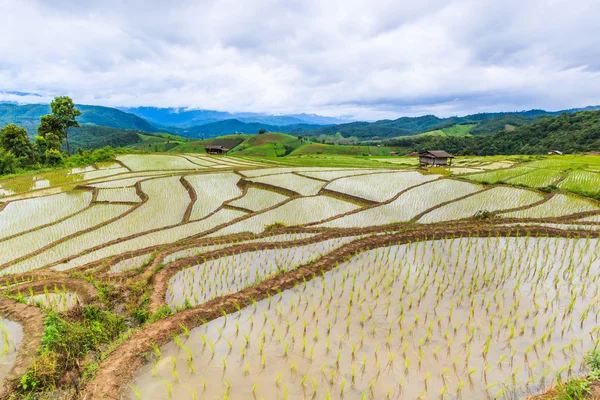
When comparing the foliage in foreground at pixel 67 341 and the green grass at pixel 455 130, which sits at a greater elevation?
the green grass at pixel 455 130

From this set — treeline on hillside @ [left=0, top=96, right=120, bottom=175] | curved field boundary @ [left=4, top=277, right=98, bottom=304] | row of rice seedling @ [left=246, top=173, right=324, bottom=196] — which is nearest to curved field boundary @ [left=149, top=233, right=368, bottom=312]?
curved field boundary @ [left=4, top=277, right=98, bottom=304]

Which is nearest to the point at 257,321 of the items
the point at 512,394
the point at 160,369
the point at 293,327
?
the point at 293,327

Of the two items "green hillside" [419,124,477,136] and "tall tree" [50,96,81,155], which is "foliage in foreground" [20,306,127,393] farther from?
"green hillside" [419,124,477,136]

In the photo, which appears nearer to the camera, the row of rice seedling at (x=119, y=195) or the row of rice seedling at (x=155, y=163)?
the row of rice seedling at (x=119, y=195)

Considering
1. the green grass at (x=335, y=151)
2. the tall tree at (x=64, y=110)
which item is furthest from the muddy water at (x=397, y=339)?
the green grass at (x=335, y=151)

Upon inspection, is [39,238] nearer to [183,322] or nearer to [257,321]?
[183,322]

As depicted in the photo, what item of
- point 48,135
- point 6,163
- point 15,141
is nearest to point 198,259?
point 6,163

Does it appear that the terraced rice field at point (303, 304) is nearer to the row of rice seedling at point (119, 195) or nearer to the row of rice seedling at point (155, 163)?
the row of rice seedling at point (119, 195)

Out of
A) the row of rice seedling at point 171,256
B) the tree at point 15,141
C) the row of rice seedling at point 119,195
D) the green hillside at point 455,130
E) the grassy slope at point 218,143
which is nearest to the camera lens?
the row of rice seedling at point 171,256
